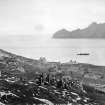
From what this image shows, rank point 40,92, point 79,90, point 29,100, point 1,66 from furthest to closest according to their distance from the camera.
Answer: point 1,66
point 79,90
point 40,92
point 29,100

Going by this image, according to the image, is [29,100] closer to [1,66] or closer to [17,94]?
[17,94]

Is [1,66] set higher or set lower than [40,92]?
higher

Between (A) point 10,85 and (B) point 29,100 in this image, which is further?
(A) point 10,85

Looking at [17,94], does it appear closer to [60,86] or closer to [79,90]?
[60,86]

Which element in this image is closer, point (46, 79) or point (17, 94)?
point (17, 94)

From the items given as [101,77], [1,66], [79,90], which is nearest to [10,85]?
[79,90]

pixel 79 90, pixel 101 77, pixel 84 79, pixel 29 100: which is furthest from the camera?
pixel 101 77

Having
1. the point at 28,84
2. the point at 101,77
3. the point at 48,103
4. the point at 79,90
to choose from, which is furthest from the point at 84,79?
the point at 48,103

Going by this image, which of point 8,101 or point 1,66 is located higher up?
point 1,66

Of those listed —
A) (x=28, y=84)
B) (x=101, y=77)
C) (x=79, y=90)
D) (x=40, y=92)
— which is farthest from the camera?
(x=101, y=77)
